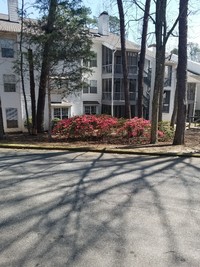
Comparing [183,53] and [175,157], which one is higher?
[183,53]

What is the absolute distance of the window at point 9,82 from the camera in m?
19.4

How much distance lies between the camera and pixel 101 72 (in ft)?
84.1

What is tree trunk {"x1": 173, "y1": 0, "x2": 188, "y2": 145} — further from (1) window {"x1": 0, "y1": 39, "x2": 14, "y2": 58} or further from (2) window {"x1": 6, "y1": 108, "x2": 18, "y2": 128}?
(2) window {"x1": 6, "y1": 108, "x2": 18, "y2": 128}

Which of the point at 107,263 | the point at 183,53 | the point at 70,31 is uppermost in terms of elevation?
the point at 70,31

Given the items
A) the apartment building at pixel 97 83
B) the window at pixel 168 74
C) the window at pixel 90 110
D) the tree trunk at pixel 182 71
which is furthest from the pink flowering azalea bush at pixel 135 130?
the window at pixel 168 74

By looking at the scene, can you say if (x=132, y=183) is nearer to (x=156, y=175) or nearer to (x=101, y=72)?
(x=156, y=175)

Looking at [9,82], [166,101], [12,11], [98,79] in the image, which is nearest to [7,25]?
[12,11]

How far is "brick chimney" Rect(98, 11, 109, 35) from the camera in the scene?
82.2 feet

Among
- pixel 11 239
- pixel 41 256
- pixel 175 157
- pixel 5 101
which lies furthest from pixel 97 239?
pixel 5 101

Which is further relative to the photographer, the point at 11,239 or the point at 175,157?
the point at 175,157

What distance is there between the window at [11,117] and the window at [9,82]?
1.64 m

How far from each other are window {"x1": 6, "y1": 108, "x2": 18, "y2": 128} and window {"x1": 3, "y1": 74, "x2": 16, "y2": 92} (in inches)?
64.7

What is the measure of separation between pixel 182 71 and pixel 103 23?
18.7 m

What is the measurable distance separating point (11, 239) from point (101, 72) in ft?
78.2
